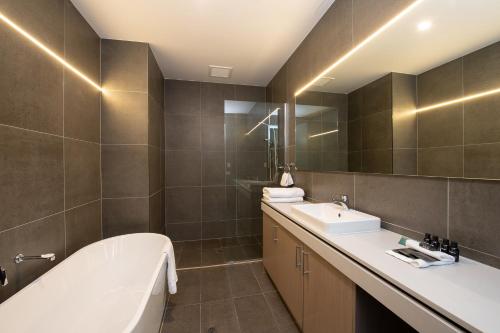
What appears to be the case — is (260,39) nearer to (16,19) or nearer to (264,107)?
(264,107)

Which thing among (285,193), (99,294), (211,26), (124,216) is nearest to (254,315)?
(285,193)

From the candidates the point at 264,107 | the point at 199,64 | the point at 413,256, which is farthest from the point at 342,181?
the point at 199,64

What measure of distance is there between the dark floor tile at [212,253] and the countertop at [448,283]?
6.71ft

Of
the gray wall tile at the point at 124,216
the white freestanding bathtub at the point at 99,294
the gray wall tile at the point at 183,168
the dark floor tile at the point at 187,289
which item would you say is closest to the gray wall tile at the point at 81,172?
the gray wall tile at the point at 124,216

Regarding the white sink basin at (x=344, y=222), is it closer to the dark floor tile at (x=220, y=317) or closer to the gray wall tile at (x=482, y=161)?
the gray wall tile at (x=482, y=161)

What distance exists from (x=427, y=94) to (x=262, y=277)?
224 centimetres

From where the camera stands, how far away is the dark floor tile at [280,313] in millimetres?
1644

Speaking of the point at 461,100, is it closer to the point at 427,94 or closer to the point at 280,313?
the point at 427,94

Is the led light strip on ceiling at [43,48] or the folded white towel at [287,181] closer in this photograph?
the led light strip on ceiling at [43,48]

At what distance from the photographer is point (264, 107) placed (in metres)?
3.03

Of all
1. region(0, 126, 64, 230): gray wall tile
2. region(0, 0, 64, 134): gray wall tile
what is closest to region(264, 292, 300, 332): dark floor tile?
region(0, 126, 64, 230): gray wall tile

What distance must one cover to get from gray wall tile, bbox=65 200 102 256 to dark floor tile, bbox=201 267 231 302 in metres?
1.22

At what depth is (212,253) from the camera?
2.95 meters

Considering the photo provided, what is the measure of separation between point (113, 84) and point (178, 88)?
120 centimetres
